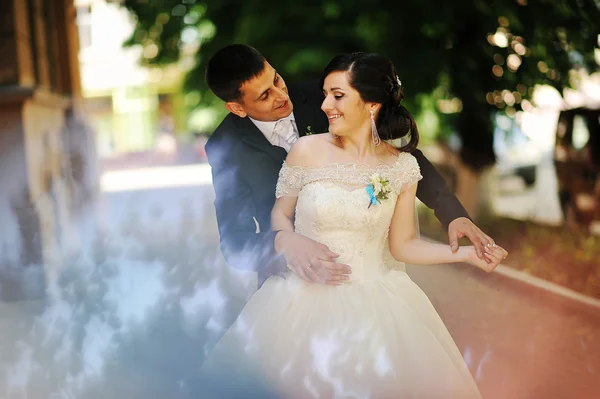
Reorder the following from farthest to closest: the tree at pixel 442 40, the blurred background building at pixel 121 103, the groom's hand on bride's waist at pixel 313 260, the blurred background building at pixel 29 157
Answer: the blurred background building at pixel 121 103 < the tree at pixel 442 40 < the blurred background building at pixel 29 157 < the groom's hand on bride's waist at pixel 313 260

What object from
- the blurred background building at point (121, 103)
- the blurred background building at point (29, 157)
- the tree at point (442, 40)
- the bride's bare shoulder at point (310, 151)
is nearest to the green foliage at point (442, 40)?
the tree at point (442, 40)

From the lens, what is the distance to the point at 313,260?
2.62 metres

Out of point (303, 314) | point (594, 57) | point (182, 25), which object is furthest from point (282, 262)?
point (182, 25)

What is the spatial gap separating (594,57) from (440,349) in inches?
268

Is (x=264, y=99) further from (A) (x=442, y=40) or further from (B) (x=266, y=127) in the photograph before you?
(A) (x=442, y=40)

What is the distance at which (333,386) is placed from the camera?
2877 millimetres

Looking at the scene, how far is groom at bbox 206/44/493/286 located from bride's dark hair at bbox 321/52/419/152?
0.96 feet

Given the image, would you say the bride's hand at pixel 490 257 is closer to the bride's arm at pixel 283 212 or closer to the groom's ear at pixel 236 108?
the bride's arm at pixel 283 212

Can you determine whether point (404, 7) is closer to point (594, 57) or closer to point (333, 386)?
point (594, 57)

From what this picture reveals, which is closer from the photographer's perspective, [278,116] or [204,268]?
[278,116]

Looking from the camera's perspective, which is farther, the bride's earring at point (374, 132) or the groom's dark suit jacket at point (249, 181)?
the groom's dark suit jacket at point (249, 181)

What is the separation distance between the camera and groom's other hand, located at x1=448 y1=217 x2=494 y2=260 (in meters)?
→ 2.77

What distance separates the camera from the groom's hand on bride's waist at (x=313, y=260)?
260 cm

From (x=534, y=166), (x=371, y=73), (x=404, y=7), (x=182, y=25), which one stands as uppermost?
(x=371, y=73)
